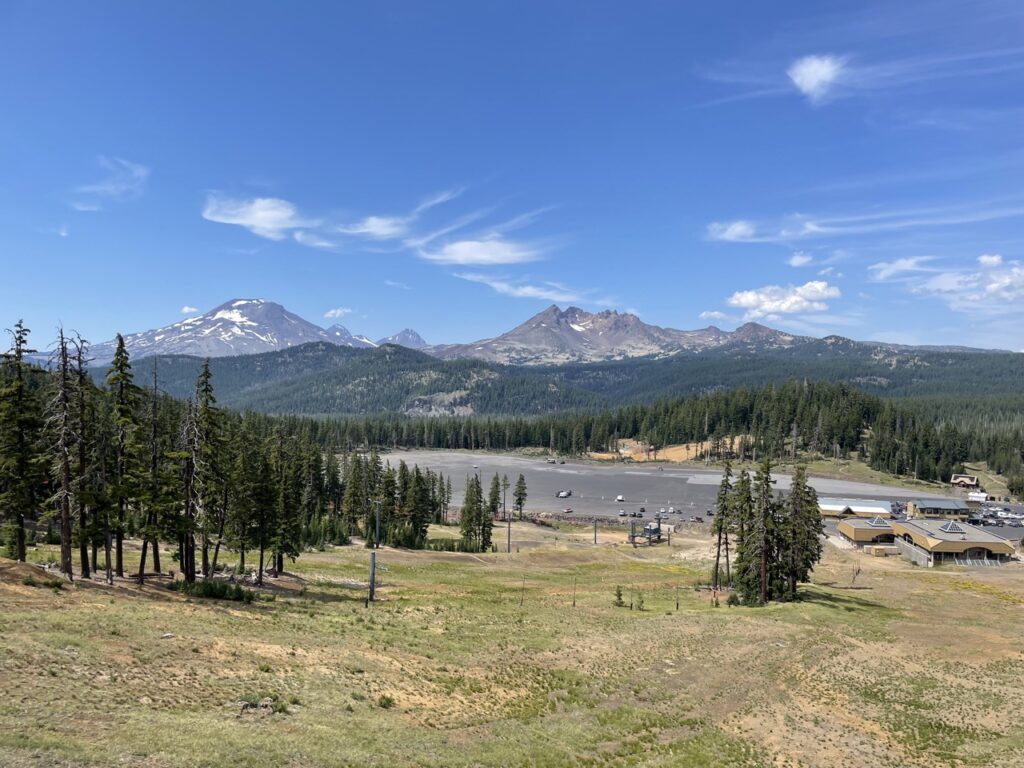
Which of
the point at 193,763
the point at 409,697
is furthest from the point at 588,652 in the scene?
the point at 193,763

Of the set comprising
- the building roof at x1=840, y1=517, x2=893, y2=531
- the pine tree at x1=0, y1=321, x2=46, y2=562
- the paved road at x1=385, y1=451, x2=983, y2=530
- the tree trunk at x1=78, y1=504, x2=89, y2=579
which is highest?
the pine tree at x1=0, y1=321, x2=46, y2=562

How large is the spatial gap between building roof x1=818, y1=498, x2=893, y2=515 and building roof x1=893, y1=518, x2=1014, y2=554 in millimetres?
25181

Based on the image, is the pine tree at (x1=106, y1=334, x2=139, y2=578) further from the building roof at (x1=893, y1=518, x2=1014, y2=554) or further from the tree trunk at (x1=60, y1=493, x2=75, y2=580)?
the building roof at (x1=893, y1=518, x2=1014, y2=554)

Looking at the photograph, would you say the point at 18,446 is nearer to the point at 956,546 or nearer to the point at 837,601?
the point at 837,601

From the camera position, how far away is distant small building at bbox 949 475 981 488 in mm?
184750

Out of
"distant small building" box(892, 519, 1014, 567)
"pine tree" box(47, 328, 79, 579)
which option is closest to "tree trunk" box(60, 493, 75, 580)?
"pine tree" box(47, 328, 79, 579)

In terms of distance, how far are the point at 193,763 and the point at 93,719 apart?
14.4ft

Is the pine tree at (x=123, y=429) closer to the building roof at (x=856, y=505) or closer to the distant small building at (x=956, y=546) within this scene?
the distant small building at (x=956, y=546)

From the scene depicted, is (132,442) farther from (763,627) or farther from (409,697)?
(763,627)

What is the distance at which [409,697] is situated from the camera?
90.9 ft

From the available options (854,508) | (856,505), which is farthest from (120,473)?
(856,505)

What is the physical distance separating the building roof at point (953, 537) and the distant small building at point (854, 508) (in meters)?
21.3

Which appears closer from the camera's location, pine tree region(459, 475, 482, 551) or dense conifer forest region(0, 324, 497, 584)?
dense conifer forest region(0, 324, 497, 584)

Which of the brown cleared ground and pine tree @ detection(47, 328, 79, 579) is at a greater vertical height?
pine tree @ detection(47, 328, 79, 579)
